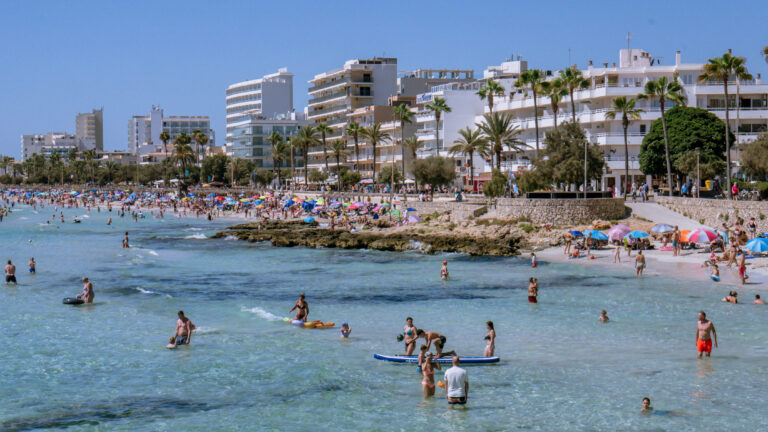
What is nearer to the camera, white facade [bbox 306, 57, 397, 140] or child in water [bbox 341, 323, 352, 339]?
child in water [bbox 341, 323, 352, 339]

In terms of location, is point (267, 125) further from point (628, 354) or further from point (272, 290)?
point (628, 354)

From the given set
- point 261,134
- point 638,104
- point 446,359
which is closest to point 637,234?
point 446,359

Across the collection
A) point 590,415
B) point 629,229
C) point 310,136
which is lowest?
point 590,415

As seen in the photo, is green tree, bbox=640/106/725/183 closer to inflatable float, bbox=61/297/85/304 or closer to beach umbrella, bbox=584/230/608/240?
beach umbrella, bbox=584/230/608/240

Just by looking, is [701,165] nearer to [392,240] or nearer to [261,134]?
[392,240]

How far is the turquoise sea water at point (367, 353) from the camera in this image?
1939 centimetres

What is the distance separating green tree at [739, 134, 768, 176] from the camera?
55.7 meters

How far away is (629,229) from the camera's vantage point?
4731 centimetres

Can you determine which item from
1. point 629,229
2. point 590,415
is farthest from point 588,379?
point 629,229

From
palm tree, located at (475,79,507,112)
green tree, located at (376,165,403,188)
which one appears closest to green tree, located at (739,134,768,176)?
palm tree, located at (475,79,507,112)

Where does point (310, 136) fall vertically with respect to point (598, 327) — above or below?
above

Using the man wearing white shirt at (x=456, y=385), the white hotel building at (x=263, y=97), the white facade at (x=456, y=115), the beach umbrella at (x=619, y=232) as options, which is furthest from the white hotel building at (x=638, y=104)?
the white hotel building at (x=263, y=97)

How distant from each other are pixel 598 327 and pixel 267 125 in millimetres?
126301

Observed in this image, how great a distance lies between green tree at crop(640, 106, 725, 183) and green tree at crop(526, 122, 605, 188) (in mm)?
4963
